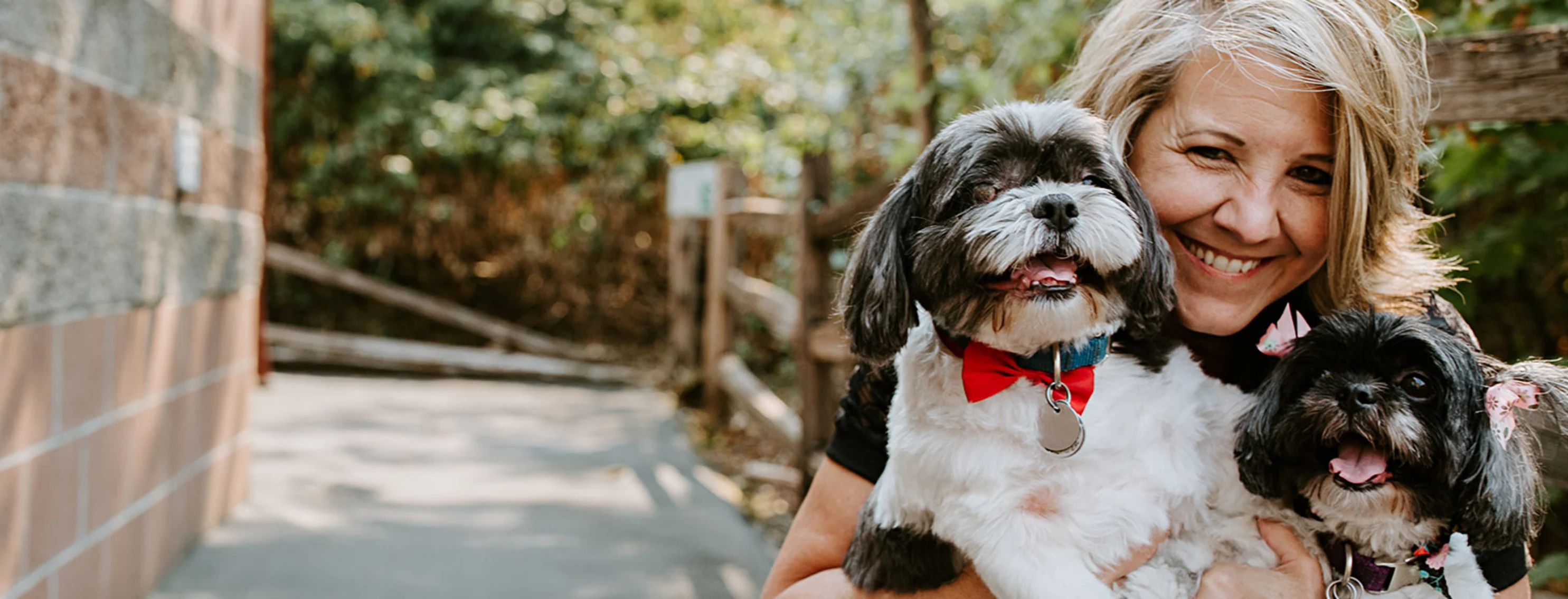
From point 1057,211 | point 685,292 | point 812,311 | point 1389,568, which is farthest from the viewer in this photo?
point 685,292

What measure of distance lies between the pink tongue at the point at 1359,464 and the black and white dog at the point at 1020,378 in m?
0.21

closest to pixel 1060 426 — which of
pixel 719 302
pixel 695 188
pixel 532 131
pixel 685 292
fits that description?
pixel 719 302

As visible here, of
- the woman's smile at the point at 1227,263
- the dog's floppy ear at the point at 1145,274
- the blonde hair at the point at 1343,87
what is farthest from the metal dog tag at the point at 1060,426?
the blonde hair at the point at 1343,87

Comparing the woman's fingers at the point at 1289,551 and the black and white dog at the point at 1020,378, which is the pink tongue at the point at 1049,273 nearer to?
the black and white dog at the point at 1020,378

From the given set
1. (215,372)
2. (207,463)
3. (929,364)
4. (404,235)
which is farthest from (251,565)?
(404,235)

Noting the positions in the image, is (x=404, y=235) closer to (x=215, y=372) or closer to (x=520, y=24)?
(x=520, y=24)

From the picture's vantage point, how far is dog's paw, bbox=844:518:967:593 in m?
1.86

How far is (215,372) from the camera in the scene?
15.3 ft

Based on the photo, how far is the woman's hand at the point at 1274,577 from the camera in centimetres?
178

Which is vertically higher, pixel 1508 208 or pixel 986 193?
pixel 1508 208

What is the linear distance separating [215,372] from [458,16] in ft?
25.1

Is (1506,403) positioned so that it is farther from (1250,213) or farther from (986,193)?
(986,193)

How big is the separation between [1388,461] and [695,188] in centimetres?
713

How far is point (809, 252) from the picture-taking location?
5371 mm
